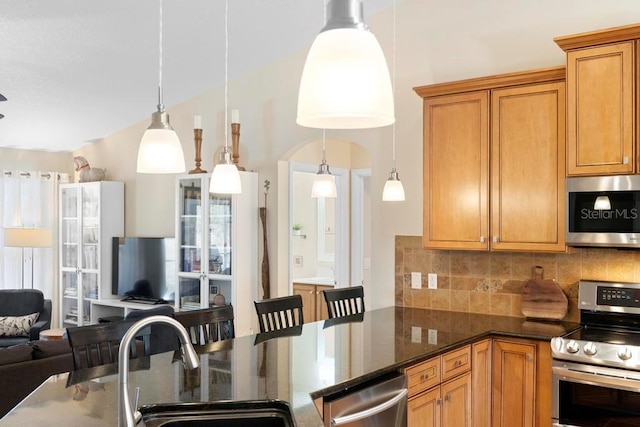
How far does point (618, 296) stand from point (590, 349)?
0.57 metres

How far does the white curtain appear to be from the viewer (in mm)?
7137

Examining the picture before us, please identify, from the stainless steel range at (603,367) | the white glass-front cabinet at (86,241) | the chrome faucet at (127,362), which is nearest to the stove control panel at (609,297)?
the stainless steel range at (603,367)

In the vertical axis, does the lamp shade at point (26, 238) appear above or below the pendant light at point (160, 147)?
below

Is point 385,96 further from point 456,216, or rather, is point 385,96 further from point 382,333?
point 456,216

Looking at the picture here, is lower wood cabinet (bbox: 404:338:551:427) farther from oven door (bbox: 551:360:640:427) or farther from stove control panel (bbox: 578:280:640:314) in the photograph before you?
stove control panel (bbox: 578:280:640:314)

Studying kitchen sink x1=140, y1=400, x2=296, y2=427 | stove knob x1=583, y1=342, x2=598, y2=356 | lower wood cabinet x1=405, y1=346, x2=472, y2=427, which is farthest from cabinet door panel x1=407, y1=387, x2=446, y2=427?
kitchen sink x1=140, y1=400, x2=296, y2=427

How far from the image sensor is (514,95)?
12.4 ft

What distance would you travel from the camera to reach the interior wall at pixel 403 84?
3.99 metres

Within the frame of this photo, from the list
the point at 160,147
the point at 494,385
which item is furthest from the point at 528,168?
the point at 160,147

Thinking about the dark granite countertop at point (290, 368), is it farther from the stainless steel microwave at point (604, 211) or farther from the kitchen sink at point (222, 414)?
the stainless steel microwave at point (604, 211)

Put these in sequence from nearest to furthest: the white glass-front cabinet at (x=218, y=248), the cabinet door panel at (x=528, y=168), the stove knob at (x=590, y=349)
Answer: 1. the stove knob at (x=590, y=349)
2. the cabinet door panel at (x=528, y=168)
3. the white glass-front cabinet at (x=218, y=248)

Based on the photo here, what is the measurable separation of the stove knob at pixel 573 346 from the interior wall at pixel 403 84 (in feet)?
5.08

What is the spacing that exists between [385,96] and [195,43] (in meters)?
3.99

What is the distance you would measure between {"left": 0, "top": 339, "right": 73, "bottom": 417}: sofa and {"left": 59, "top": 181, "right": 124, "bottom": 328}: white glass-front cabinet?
3.66 m
